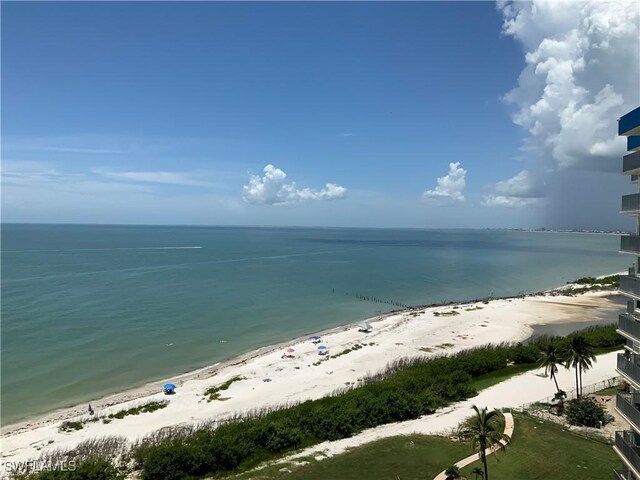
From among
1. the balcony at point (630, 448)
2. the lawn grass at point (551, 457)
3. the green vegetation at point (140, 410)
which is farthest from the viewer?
the green vegetation at point (140, 410)

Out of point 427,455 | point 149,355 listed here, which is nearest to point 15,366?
point 149,355

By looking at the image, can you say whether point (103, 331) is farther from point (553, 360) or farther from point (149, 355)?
point (553, 360)

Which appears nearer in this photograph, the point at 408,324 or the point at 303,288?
the point at 408,324

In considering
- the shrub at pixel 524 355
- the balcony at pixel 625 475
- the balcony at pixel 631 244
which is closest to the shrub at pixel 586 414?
the balcony at pixel 625 475

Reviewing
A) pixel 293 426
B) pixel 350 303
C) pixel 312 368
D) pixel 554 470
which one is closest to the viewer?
pixel 554 470

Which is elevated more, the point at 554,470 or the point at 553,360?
the point at 553,360

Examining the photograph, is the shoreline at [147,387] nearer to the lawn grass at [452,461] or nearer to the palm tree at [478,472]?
the lawn grass at [452,461]

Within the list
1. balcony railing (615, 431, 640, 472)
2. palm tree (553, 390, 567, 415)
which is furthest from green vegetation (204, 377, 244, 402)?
balcony railing (615, 431, 640, 472)
